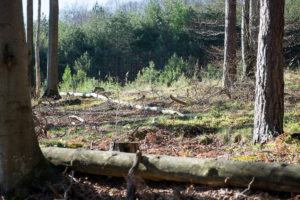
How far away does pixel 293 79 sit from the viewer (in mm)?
11695

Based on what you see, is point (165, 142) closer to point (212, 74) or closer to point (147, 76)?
point (212, 74)

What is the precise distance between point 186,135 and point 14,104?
390 centimetres

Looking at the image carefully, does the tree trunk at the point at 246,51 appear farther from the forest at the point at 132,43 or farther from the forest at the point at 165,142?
the forest at the point at 132,43

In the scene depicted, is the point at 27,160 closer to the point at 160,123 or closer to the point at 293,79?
the point at 160,123

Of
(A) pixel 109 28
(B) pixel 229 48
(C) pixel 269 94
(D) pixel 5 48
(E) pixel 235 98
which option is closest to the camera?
(D) pixel 5 48

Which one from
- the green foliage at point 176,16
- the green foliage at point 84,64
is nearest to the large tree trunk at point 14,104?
the green foliage at point 84,64

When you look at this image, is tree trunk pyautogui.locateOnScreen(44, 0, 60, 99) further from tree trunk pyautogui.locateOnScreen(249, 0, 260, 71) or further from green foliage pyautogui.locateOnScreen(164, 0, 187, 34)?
green foliage pyautogui.locateOnScreen(164, 0, 187, 34)

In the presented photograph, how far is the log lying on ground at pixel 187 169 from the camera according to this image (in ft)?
10.3

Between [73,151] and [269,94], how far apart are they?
3298 millimetres

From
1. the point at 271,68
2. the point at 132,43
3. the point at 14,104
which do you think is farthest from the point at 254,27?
the point at 132,43

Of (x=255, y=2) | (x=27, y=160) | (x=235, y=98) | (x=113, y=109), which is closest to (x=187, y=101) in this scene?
(x=235, y=98)

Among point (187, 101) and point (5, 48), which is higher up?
point (5, 48)

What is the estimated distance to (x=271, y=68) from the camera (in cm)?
497

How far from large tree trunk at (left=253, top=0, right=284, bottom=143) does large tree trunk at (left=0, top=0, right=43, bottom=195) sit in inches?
146
